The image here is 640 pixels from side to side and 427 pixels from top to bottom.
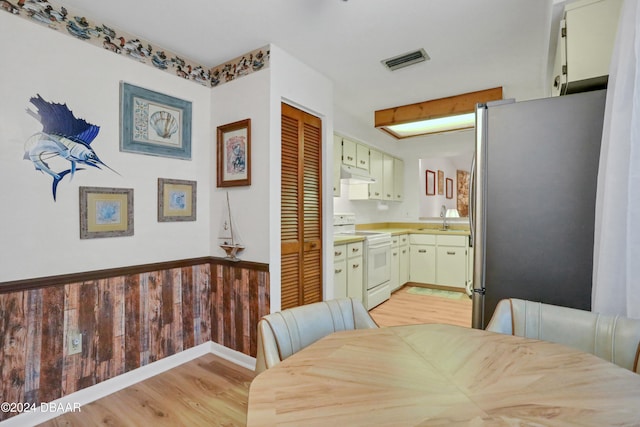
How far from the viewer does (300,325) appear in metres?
1.24

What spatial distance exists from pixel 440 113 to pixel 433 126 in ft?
3.38

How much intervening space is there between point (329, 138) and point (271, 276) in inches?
54.1

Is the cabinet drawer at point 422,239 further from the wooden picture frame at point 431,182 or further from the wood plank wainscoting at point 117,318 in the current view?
the wood plank wainscoting at point 117,318

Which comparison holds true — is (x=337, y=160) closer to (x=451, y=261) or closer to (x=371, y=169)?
(x=371, y=169)

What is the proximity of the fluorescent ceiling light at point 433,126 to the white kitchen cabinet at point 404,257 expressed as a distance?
1564mm

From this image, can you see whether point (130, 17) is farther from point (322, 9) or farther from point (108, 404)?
point (108, 404)

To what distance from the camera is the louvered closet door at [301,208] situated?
2.48 m

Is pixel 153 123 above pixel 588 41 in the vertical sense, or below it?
below

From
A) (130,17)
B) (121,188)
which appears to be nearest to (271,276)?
(121,188)

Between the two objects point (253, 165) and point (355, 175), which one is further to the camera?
point (355, 175)

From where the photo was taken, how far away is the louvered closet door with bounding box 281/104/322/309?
248 cm

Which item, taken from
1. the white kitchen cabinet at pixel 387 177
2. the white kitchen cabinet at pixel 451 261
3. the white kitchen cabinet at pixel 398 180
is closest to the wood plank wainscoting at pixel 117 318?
the white kitchen cabinet at pixel 387 177

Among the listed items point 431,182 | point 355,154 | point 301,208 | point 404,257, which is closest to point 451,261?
point 404,257

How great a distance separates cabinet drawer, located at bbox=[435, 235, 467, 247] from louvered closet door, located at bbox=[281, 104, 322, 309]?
2456 millimetres
